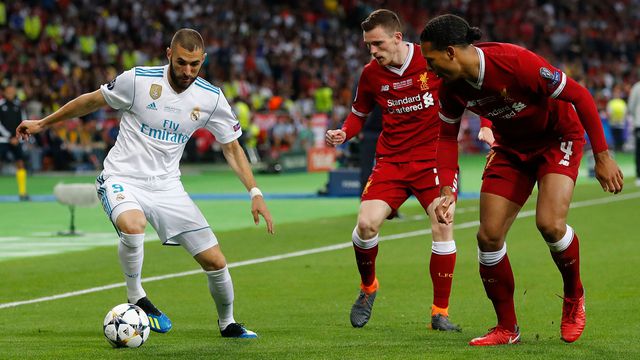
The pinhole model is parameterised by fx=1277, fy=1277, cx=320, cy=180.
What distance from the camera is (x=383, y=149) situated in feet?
33.9

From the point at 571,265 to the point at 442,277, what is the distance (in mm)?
1525

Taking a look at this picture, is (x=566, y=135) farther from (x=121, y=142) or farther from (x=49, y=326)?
(x=49, y=326)

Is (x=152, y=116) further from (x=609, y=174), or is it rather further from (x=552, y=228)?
(x=609, y=174)

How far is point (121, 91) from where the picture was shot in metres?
9.13

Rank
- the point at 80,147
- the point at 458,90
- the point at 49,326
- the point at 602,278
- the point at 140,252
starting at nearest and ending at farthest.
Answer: the point at 458,90 → the point at 140,252 → the point at 49,326 → the point at 602,278 → the point at 80,147

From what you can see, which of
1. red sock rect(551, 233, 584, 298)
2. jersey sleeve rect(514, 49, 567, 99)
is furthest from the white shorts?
jersey sleeve rect(514, 49, 567, 99)

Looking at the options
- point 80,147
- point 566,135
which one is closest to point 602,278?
point 566,135

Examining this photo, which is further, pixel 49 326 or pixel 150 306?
pixel 49 326

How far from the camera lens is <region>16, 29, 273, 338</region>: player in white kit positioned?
29.5 ft

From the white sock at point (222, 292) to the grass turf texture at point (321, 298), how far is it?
172 millimetres

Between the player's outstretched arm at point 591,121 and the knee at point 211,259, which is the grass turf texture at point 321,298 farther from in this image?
Answer: the player's outstretched arm at point 591,121

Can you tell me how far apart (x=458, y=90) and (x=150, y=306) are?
2.82 meters

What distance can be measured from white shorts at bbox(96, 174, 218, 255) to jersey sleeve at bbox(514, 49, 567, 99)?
2539mm

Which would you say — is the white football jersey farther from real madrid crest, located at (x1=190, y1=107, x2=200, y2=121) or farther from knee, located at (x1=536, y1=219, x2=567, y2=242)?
knee, located at (x1=536, y1=219, x2=567, y2=242)
